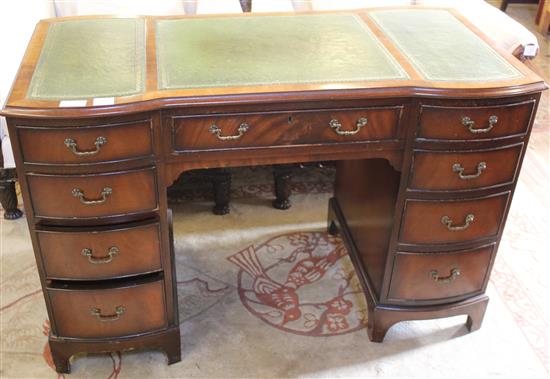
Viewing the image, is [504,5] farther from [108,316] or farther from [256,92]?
[108,316]

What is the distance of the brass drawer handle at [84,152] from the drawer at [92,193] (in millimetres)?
60

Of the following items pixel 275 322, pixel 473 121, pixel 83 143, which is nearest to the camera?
pixel 83 143

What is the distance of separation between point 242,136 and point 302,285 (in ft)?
2.46

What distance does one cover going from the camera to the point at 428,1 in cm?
235

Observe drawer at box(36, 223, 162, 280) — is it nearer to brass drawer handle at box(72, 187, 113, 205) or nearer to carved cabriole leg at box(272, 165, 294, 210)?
brass drawer handle at box(72, 187, 113, 205)

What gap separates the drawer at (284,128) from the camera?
1.37 m

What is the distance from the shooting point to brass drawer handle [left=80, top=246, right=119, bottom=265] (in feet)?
4.81

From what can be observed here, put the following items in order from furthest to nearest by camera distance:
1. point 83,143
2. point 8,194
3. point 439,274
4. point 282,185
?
1. point 282,185
2. point 8,194
3. point 439,274
4. point 83,143

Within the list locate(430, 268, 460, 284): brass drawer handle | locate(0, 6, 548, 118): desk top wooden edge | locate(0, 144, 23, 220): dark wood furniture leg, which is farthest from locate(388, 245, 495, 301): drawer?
locate(0, 144, 23, 220): dark wood furniture leg

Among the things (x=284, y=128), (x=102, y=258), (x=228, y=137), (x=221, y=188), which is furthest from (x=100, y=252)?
(x=221, y=188)

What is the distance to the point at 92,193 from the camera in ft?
4.55

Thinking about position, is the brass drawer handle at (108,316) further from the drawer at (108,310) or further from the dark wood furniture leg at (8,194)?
the dark wood furniture leg at (8,194)

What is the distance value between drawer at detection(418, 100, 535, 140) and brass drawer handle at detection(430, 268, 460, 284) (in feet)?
1.33

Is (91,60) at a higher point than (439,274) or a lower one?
higher
